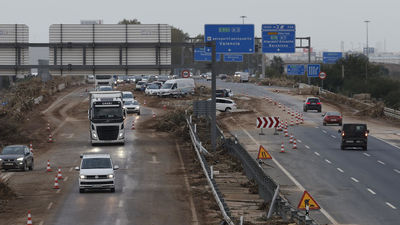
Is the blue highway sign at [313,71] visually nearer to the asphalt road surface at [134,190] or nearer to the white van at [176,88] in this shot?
the white van at [176,88]

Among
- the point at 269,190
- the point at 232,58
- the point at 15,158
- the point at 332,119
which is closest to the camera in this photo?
the point at 269,190

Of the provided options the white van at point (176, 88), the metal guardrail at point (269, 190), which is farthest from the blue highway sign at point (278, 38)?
the metal guardrail at point (269, 190)

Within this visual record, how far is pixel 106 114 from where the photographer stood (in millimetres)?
50281

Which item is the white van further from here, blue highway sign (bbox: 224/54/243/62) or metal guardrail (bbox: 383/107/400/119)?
metal guardrail (bbox: 383/107/400/119)

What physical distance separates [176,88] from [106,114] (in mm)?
41526

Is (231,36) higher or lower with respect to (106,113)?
higher

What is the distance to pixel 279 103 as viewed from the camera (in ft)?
296

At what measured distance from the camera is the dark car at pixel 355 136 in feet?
161

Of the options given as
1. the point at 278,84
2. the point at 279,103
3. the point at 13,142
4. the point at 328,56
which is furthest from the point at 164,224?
the point at 328,56

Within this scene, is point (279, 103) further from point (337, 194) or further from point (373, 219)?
point (373, 219)

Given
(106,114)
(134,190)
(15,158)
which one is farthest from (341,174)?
(106,114)

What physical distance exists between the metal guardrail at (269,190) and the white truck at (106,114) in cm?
955

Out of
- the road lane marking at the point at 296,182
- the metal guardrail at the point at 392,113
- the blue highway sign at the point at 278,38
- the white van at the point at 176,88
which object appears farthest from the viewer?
the white van at the point at 176,88

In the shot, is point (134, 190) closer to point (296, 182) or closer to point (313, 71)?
point (296, 182)
